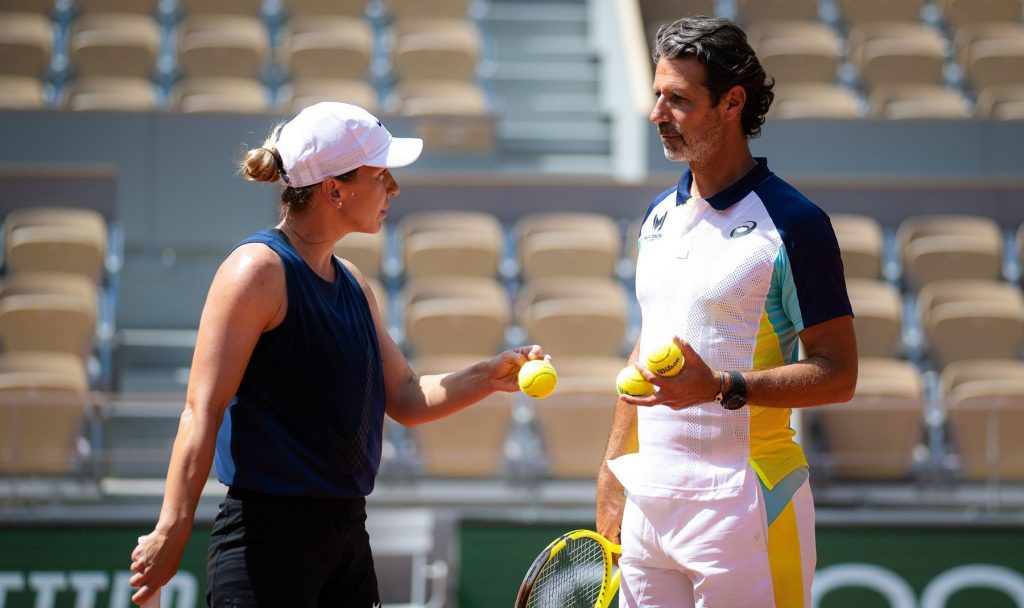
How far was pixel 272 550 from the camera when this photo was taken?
279cm

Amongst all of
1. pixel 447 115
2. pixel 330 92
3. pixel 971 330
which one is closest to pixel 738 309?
pixel 971 330

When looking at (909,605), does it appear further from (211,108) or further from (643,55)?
(211,108)

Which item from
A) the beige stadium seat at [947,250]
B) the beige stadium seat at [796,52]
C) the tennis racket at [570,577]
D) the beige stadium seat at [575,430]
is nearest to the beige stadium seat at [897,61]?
the beige stadium seat at [796,52]

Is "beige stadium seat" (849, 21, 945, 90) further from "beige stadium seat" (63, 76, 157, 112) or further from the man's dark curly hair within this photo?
the man's dark curly hair

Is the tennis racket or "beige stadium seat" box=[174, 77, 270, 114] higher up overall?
"beige stadium seat" box=[174, 77, 270, 114]

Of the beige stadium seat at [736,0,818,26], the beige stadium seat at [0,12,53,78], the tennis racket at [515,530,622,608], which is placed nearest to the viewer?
the tennis racket at [515,530,622,608]

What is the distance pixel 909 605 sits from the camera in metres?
5.64

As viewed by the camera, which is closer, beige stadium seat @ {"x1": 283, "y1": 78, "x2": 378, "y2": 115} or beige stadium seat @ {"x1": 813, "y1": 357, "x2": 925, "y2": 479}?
beige stadium seat @ {"x1": 813, "y1": 357, "x2": 925, "y2": 479}

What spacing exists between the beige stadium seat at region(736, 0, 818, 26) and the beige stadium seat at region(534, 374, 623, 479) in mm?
5404

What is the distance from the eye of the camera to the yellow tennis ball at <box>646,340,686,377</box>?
2562 millimetres

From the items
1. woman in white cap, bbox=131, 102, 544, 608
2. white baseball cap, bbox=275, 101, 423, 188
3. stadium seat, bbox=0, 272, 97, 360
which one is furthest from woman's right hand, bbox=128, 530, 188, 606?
stadium seat, bbox=0, 272, 97, 360

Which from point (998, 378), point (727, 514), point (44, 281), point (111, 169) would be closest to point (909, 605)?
point (998, 378)

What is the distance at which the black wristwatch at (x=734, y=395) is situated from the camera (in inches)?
105

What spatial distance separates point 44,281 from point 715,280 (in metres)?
6.19
